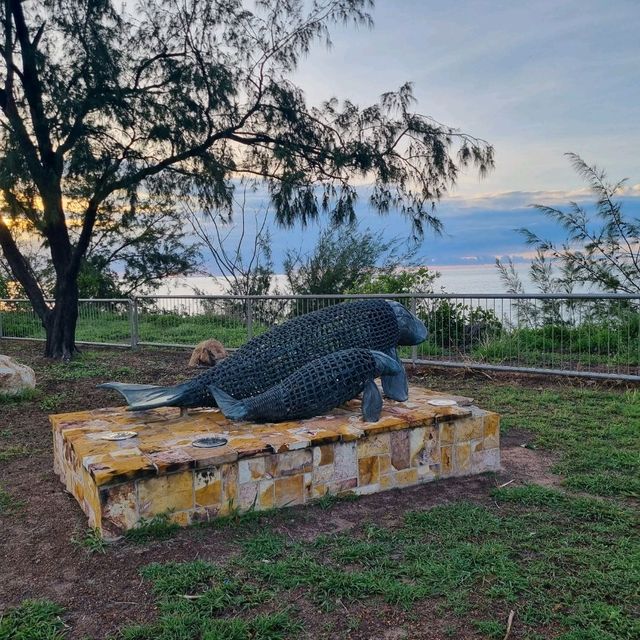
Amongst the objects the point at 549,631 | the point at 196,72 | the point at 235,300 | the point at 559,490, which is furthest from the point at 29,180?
the point at 549,631

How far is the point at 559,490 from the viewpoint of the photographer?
336 centimetres

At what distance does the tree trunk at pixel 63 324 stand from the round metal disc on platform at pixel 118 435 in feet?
21.3

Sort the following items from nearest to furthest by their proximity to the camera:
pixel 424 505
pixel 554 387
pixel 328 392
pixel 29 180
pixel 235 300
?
pixel 424 505 → pixel 328 392 → pixel 554 387 → pixel 29 180 → pixel 235 300

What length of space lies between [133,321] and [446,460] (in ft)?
27.3

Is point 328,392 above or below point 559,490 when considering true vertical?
above

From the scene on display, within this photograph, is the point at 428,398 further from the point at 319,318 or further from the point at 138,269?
the point at 138,269

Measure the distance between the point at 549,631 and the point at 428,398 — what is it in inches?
87.5

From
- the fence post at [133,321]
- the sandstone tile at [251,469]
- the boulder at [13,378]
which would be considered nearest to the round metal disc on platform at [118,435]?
the sandstone tile at [251,469]

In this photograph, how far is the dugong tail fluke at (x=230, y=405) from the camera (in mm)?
3518

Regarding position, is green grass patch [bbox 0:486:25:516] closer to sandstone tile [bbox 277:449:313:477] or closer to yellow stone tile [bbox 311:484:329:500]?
sandstone tile [bbox 277:449:313:477]

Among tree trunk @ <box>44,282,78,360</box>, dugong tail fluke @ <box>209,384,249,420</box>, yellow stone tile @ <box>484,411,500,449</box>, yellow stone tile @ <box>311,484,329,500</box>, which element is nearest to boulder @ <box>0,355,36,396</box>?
tree trunk @ <box>44,282,78,360</box>

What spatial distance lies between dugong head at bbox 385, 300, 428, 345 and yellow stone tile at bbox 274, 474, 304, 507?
150 cm

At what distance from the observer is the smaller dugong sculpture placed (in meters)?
3.52

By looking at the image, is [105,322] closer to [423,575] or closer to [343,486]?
[343,486]
